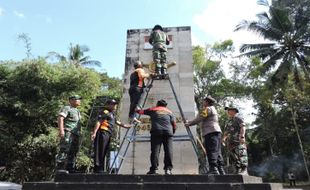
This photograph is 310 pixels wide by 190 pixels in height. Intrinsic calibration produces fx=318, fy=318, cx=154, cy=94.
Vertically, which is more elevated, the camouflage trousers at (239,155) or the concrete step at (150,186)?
the camouflage trousers at (239,155)

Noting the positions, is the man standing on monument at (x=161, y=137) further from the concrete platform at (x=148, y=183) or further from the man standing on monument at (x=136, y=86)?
the man standing on monument at (x=136, y=86)

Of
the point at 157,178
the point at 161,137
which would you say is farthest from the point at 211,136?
the point at 157,178

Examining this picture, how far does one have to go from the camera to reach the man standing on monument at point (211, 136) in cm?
534

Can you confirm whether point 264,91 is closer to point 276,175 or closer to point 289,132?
point 289,132

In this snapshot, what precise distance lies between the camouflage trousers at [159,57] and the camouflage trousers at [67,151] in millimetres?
3149

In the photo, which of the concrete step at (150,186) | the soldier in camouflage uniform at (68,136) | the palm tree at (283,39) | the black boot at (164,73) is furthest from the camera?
the palm tree at (283,39)

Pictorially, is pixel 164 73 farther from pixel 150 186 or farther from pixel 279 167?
pixel 279 167

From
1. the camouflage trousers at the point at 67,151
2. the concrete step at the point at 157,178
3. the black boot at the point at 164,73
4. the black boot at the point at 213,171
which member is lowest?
the concrete step at the point at 157,178

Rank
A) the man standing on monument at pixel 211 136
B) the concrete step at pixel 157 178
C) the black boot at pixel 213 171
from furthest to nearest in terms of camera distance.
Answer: the man standing on monument at pixel 211 136, the black boot at pixel 213 171, the concrete step at pixel 157 178

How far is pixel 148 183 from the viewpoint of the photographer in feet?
15.3

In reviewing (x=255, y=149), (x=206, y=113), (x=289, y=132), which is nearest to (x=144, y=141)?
(x=206, y=113)

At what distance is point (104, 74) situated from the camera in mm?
27266

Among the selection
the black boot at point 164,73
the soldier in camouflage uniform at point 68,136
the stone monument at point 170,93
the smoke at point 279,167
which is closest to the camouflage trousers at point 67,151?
the soldier in camouflage uniform at point 68,136

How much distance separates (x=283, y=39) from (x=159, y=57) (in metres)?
15.3
